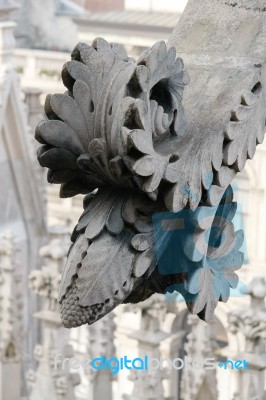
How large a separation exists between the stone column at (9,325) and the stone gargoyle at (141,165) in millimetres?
6272

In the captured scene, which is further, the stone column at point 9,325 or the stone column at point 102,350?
the stone column at point 9,325

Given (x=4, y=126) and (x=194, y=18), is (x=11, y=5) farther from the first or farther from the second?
(x=194, y=18)

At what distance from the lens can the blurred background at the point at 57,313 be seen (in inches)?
265

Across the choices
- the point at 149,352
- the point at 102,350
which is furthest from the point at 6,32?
the point at 149,352

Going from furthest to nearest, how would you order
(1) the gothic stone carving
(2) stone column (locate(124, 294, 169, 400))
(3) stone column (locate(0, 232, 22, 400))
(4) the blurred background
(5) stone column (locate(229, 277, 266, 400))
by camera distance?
1. (3) stone column (locate(0, 232, 22, 400))
2. (2) stone column (locate(124, 294, 169, 400))
3. (4) the blurred background
4. (5) stone column (locate(229, 277, 266, 400))
5. (1) the gothic stone carving

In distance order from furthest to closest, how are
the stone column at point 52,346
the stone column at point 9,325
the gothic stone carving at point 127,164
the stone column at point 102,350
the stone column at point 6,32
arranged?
the stone column at point 6,32, the stone column at point 9,325, the stone column at point 102,350, the stone column at point 52,346, the gothic stone carving at point 127,164

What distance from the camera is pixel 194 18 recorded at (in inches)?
84.9

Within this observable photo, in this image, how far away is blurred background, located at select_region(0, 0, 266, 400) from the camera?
6719 mm

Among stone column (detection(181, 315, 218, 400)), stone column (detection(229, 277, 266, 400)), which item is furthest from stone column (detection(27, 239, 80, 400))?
stone column (detection(229, 277, 266, 400))

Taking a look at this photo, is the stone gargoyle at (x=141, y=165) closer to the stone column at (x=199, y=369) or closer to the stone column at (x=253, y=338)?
the stone column at (x=253, y=338)

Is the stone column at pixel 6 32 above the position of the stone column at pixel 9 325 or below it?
above

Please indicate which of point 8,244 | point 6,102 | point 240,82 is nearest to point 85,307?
point 240,82

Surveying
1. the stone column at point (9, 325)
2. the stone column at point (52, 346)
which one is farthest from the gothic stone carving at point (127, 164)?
the stone column at point (9, 325)

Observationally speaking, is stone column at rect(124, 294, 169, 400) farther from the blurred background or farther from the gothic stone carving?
the gothic stone carving
